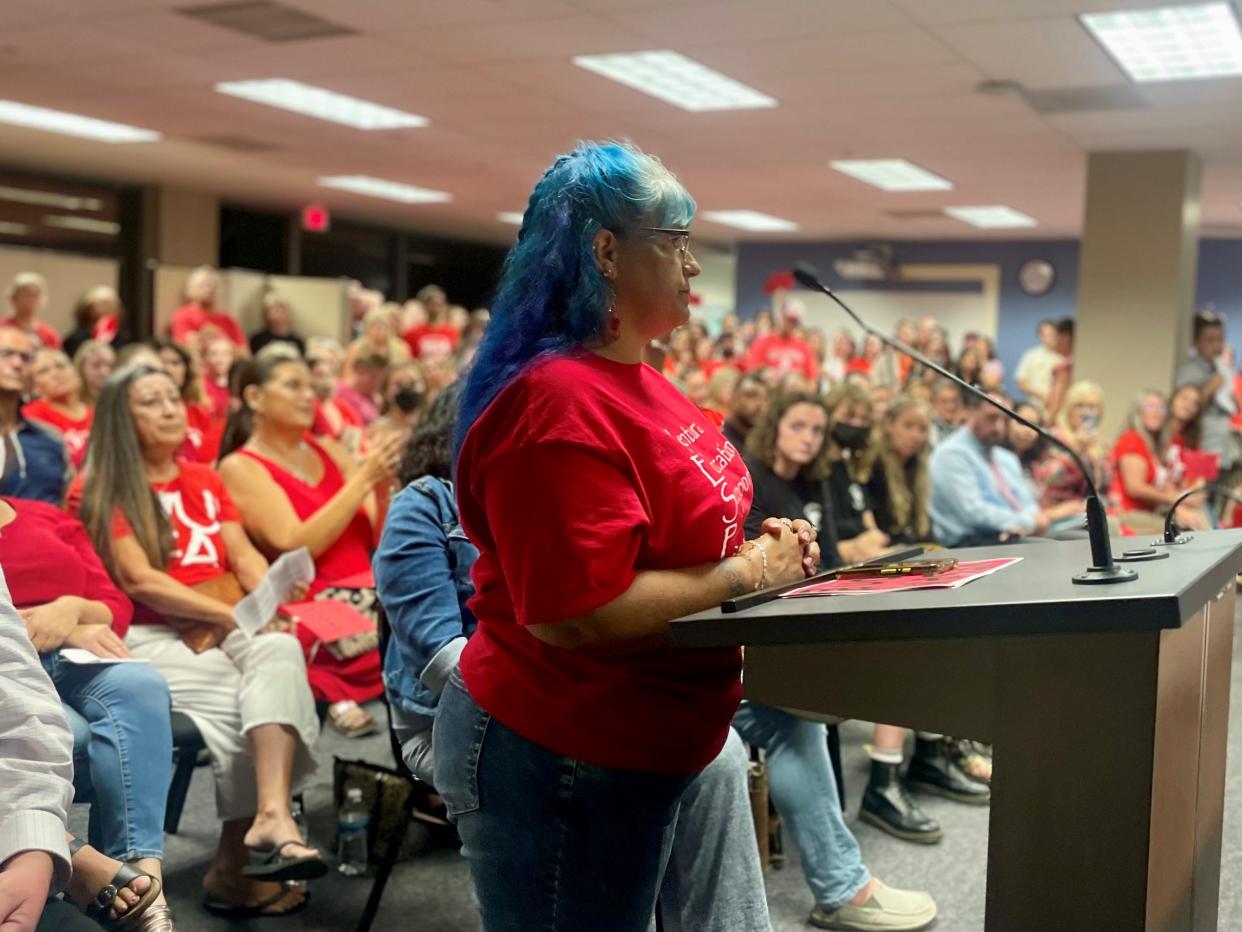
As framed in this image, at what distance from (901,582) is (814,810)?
1.23 meters

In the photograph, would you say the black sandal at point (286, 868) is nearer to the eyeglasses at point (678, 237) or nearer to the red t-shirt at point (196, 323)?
the eyeglasses at point (678, 237)

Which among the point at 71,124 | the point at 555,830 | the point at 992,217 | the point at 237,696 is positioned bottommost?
the point at 237,696

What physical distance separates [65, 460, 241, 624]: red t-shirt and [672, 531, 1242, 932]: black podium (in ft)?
6.71

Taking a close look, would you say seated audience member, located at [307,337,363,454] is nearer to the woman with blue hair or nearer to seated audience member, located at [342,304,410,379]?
seated audience member, located at [342,304,410,379]

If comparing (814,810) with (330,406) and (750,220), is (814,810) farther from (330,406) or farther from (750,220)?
(750,220)

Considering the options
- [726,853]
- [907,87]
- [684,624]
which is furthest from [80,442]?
[907,87]

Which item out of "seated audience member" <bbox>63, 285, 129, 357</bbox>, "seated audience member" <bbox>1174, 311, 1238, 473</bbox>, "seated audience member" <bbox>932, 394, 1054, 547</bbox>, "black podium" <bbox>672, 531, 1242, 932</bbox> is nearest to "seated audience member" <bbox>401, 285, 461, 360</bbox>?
"seated audience member" <bbox>63, 285, 129, 357</bbox>

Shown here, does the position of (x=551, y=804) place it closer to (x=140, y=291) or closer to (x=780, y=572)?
(x=780, y=572)

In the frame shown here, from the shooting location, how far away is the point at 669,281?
1.27 meters

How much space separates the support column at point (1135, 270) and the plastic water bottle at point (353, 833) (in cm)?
654

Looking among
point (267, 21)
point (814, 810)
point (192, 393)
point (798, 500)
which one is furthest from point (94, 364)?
point (814, 810)

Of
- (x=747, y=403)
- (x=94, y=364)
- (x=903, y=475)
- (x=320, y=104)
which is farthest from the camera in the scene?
(x=320, y=104)

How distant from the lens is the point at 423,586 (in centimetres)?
213

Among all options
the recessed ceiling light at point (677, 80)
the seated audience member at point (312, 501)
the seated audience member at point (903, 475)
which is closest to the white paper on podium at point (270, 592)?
A: the seated audience member at point (312, 501)
